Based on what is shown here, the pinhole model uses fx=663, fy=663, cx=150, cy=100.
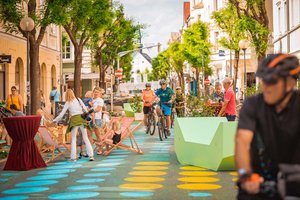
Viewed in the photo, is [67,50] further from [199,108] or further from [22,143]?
[22,143]

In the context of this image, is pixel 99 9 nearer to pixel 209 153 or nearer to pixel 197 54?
pixel 209 153

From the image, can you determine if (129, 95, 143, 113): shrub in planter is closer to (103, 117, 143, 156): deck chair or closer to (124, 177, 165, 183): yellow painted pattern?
(103, 117, 143, 156): deck chair

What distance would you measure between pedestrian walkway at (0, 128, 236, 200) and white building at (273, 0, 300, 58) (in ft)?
59.7

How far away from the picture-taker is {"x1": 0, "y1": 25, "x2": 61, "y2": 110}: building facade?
34031 mm

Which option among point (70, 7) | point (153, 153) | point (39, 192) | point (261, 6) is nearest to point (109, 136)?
point (153, 153)

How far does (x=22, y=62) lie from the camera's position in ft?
123

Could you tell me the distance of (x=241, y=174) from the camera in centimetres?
369

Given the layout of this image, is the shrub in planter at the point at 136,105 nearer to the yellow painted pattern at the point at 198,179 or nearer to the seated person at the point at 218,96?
the seated person at the point at 218,96

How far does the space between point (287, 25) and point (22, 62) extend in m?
14.8

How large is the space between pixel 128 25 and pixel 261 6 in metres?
31.5

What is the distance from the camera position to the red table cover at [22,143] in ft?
42.8

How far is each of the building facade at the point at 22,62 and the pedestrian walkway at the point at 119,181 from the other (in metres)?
20.2

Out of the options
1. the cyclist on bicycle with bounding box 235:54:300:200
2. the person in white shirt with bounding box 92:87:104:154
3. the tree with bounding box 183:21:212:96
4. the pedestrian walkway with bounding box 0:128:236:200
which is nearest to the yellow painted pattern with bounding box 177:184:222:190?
the pedestrian walkway with bounding box 0:128:236:200

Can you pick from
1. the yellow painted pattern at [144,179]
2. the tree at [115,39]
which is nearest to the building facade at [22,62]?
the tree at [115,39]
